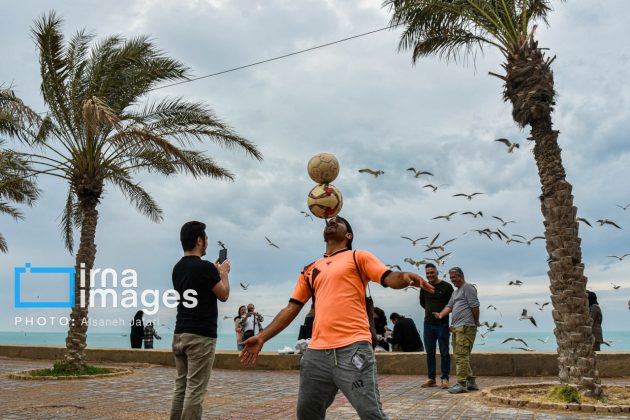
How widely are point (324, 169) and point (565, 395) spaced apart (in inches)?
206

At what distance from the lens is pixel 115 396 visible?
33.1 feet

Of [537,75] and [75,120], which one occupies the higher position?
[75,120]

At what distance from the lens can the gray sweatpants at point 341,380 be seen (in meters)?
3.71

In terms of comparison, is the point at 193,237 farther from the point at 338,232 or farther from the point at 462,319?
the point at 462,319

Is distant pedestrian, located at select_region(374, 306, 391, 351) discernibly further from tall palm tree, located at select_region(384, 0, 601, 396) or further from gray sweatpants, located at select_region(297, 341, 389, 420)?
gray sweatpants, located at select_region(297, 341, 389, 420)

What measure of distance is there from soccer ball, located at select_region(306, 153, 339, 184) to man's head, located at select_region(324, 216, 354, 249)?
135 cm

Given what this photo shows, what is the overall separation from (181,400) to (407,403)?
173 inches

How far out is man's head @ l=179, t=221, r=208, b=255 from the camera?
5.31 meters

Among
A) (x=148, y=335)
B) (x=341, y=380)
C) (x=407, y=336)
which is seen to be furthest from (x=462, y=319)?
(x=148, y=335)

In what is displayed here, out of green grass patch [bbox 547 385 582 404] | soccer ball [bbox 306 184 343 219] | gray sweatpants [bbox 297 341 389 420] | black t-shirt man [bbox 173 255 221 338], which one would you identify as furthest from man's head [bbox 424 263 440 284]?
gray sweatpants [bbox 297 341 389 420]

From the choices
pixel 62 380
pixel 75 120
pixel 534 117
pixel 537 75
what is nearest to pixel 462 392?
pixel 534 117

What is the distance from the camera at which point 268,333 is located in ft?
13.7

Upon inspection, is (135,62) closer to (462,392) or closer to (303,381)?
(462,392)

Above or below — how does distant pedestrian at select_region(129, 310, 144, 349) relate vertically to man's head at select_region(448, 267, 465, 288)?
below
